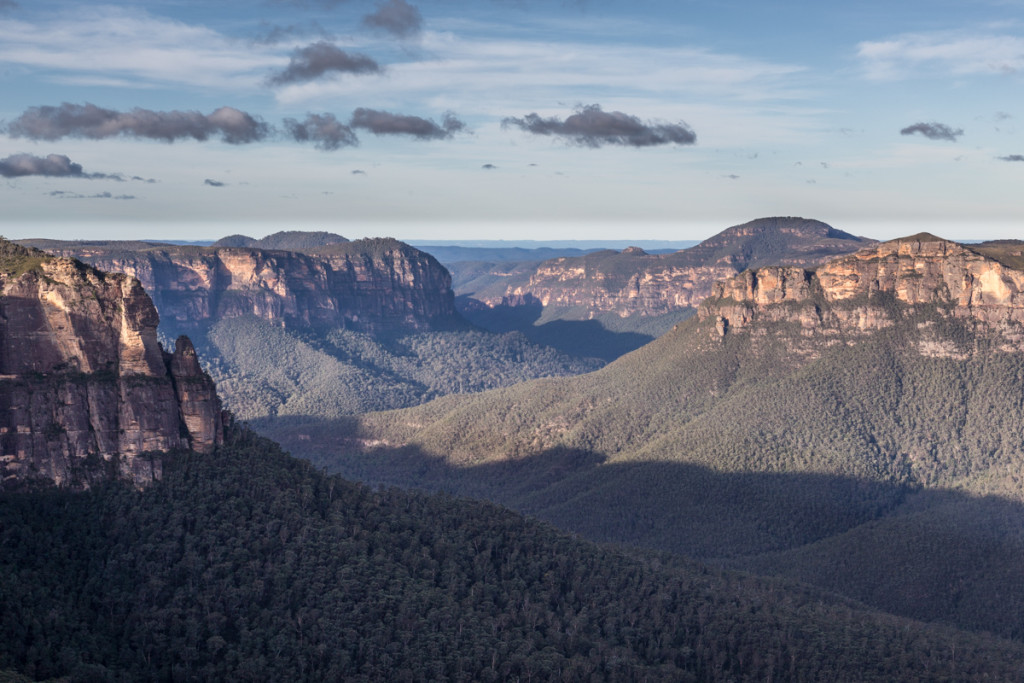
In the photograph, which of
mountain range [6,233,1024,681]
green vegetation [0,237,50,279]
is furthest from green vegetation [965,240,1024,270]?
green vegetation [0,237,50,279]

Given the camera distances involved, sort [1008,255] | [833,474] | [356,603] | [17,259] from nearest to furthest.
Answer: [356,603] < [17,259] < [833,474] < [1008,255]

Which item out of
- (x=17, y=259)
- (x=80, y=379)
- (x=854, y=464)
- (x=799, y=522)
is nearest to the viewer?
(x=80, y=379)

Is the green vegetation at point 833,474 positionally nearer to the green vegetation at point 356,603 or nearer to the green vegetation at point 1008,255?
the green vegetation at point 1008,255

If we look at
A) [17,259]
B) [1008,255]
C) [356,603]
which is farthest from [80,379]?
[1008,255]

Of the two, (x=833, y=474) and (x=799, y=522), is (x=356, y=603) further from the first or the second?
(x=833, y=474)

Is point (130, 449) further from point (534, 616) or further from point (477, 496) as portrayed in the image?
point (477, 496)

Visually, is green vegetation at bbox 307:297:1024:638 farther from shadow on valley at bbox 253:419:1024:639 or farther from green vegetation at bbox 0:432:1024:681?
green vegetation at bbox 0:432:1024:681

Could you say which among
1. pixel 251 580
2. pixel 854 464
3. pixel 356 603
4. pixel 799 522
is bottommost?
pixel 799 522
